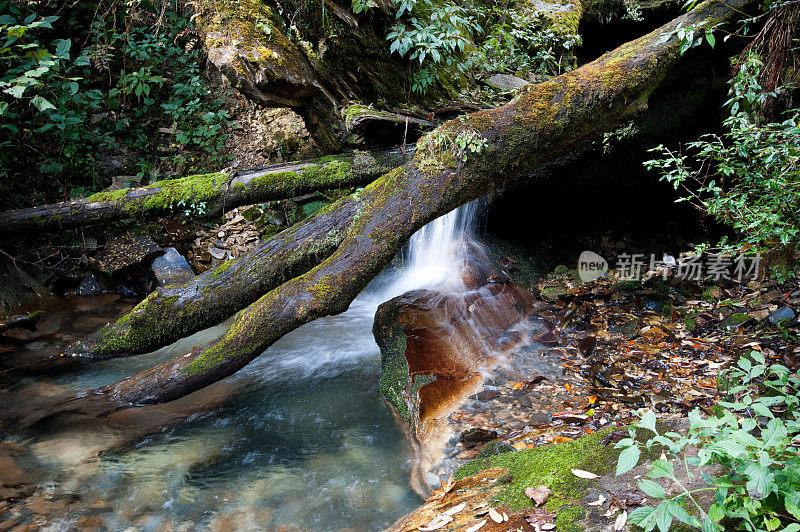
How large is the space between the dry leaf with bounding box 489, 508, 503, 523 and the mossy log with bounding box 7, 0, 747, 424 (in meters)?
2.10

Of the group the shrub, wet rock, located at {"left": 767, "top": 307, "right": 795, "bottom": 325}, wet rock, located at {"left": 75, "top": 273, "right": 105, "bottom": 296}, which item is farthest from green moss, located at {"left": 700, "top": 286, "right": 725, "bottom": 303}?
wet rock, located at {"left": 75, "top": 273, "right": 105, "bottom": 296}

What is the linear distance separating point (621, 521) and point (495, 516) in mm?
597

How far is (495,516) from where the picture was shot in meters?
2.24

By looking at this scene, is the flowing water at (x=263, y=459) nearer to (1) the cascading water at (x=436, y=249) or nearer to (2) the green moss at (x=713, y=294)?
(1) the cascading water at (x=436, y=249)

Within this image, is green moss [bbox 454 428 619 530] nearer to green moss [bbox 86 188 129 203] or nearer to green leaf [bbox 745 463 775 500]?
green leaf [bbox 745 463 775 500]

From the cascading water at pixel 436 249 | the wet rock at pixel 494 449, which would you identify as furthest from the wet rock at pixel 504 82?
the wet rock at pixel 494 449

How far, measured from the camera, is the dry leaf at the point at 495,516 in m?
2.20

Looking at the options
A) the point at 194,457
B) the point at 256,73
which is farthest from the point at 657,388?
the point at 256,73

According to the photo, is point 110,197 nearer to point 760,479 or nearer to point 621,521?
point 621,521

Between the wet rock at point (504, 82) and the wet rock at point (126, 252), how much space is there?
5.49 m

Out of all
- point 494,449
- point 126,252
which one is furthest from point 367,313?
point 126,252

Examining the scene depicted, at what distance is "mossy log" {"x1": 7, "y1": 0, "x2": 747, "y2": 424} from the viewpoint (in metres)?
3.96

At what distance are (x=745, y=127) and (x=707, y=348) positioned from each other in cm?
203

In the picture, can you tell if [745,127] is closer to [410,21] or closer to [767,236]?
[767,236]
